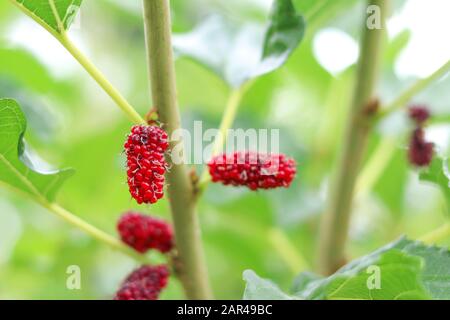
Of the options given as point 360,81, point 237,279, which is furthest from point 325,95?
point 360,81

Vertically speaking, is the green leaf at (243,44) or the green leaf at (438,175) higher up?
the green leaf at (243,44)

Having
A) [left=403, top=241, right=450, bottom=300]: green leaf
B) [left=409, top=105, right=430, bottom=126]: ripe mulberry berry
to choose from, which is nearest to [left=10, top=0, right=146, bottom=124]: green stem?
[left=403, top=241, right=450, bottom=300]: green leaf

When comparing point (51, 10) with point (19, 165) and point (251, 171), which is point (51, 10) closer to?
point (19, 165)

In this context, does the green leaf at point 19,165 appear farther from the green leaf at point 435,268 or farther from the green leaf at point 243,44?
the green leaf at point 435,268

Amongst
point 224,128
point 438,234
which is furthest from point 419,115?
point 224,128

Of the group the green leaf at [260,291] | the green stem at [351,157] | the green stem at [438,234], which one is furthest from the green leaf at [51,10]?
the green stem at [438,234]
